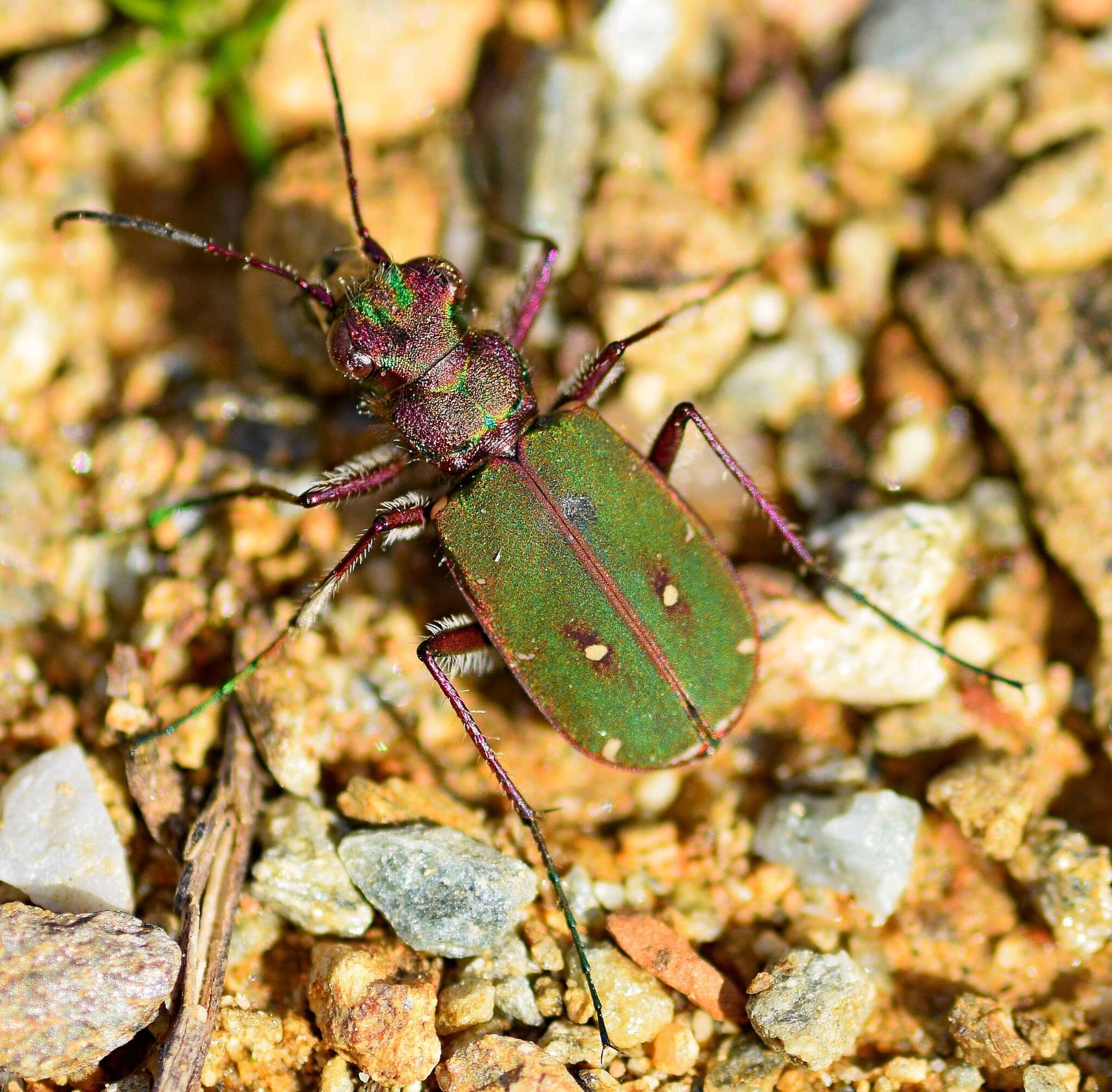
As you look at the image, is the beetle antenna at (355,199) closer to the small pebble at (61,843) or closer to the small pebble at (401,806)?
the small pebble at (401,806)

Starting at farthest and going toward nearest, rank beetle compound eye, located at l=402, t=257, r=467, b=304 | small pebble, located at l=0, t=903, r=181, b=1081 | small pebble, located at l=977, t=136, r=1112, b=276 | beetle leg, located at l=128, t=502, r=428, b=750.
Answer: small pebble, located at l=977, t=136, r=1112, b=276 < beetle compound eye, located at l=402, t=257, r=467, b=304 < beetle leg, located at l=128, t=502, r=428, b=750 < small pebble, located at l=0, t=903, r=181, b=1081

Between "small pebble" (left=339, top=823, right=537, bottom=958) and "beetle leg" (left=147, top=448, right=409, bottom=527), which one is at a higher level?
"beetle leg" (left=147, top=448, right=409, bottom=527)

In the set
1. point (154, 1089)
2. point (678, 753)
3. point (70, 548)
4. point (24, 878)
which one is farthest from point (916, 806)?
point (70, 548)

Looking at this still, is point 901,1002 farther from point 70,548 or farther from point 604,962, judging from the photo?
point 70,548

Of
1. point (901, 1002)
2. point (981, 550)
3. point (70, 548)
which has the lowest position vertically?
point (901, 1002)

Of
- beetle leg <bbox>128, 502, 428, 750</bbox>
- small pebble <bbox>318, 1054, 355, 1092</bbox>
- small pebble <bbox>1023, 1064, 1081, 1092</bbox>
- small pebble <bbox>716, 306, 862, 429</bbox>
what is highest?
small pebble <bbox>716, 306, 862, 429</bbox>

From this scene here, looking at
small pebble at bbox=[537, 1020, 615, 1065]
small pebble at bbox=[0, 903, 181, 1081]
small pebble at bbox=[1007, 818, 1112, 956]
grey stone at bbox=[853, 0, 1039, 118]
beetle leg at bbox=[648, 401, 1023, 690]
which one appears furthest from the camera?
grey stone at bbox=[853, 0, 1039, 118]

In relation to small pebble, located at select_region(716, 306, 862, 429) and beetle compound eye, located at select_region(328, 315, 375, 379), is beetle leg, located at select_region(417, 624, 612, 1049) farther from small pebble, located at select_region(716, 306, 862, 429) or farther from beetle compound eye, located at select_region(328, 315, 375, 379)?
small pebble, located at select_region(716, 306, 862, 429)

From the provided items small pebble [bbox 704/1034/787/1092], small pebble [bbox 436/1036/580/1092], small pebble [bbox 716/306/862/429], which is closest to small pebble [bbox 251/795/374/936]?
small pebble [bbox 436/1036/580/1092]
